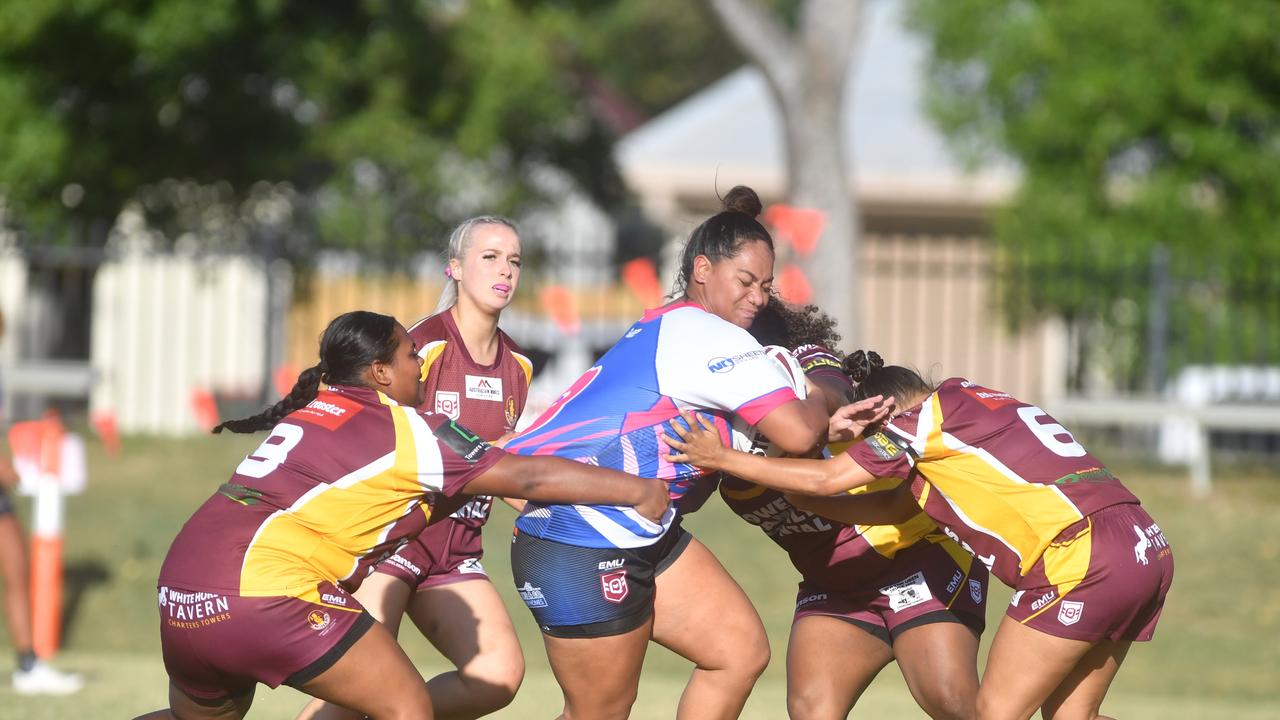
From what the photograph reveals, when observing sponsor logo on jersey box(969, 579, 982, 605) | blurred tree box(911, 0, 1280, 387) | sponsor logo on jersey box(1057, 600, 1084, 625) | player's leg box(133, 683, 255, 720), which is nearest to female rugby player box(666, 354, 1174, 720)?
sponsor logo on jersey box(1057, 600, 1084, 625)

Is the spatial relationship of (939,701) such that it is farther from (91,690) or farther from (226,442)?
(226,442)

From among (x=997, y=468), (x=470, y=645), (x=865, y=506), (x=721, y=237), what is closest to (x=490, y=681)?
(x=470, y=645)

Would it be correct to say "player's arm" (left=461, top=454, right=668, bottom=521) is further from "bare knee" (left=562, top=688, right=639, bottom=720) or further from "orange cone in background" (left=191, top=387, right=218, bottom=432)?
"orange cone in background" (left=191, top=387, right=218, bottom=432)

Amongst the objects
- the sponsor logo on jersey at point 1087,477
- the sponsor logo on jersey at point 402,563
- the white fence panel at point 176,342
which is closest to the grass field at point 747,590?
the sponsor logo on jersey at point 402,563

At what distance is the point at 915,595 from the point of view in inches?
232

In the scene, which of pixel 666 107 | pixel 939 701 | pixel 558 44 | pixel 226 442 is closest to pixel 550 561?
pixel 939 701

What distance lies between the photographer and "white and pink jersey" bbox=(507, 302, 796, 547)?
507 centimetres

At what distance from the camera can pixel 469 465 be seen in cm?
493

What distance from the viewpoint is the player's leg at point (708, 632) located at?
5402 mm

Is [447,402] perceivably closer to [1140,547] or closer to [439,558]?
[439,558]

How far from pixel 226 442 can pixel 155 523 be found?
2508mm

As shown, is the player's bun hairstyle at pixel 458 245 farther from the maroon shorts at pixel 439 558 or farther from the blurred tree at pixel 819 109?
the blurred tree at pixel 819 109

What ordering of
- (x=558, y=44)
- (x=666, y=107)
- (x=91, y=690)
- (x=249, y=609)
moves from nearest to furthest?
(x=249, y=609)
(x=91, y=690)
(x=558, y=44)
(x=666, y=107)

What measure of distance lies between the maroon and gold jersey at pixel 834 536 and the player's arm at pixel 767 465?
17.6 inches
